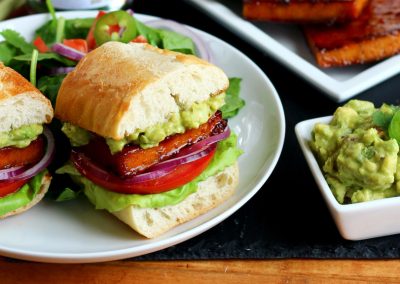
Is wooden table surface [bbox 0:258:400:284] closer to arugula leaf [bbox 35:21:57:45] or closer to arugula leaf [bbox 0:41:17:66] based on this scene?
arugula leaf [bbox 0:41:17:66]

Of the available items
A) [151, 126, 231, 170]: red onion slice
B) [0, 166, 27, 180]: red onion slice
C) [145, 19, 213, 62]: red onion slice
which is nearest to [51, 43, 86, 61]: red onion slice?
[145, 19, 213, 62]: red onion slice

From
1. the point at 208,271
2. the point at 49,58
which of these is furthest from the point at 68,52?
the point at 208,271

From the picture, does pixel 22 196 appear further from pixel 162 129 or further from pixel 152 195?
pixel 162 129

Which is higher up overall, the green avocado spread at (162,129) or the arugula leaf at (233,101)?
the green avocado spread at (162,129)

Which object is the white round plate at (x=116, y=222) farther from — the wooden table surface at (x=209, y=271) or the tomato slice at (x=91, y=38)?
the tomato slice at (x=91, y=38)

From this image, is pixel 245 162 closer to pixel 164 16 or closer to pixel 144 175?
pixel 144 175

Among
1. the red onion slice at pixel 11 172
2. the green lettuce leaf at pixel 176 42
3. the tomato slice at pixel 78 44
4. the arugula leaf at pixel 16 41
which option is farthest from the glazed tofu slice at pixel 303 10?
the red onion slice at pixel 11 172
